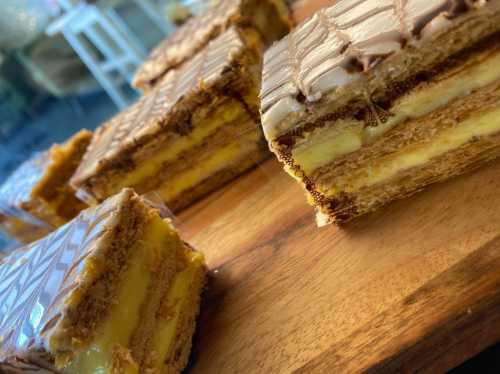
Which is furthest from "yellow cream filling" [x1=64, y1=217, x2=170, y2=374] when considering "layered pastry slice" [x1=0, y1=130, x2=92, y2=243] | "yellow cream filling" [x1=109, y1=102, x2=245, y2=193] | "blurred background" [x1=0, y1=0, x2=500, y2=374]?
"blurred background" [x1=0, y1=0, x2=500, y2=374]

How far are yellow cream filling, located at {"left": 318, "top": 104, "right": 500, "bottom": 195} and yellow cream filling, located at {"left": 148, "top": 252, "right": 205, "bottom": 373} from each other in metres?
0.77

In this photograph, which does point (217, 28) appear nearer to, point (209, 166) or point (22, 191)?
point (209, 166)

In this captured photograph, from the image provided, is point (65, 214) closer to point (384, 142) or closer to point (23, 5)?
point (384, 142)

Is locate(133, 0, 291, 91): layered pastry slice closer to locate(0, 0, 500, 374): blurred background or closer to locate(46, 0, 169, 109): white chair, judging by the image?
locate(0, 0, 500, 374): blurred background

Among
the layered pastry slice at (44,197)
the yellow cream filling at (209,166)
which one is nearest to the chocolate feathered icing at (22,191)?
the layered pastry slice at (44,197)

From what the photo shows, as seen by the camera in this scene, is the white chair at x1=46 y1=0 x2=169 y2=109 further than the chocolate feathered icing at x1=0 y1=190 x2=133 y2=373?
Yes

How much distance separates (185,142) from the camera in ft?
9.46

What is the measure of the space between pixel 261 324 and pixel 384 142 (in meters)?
0.90

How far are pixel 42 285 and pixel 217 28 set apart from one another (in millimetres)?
2318

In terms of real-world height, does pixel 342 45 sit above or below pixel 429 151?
above

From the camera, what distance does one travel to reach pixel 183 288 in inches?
88.8

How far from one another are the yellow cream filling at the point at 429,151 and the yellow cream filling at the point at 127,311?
2.65 ft

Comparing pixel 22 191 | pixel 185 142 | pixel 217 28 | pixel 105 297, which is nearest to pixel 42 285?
pixel 105 297

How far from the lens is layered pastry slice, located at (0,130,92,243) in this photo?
361cm
